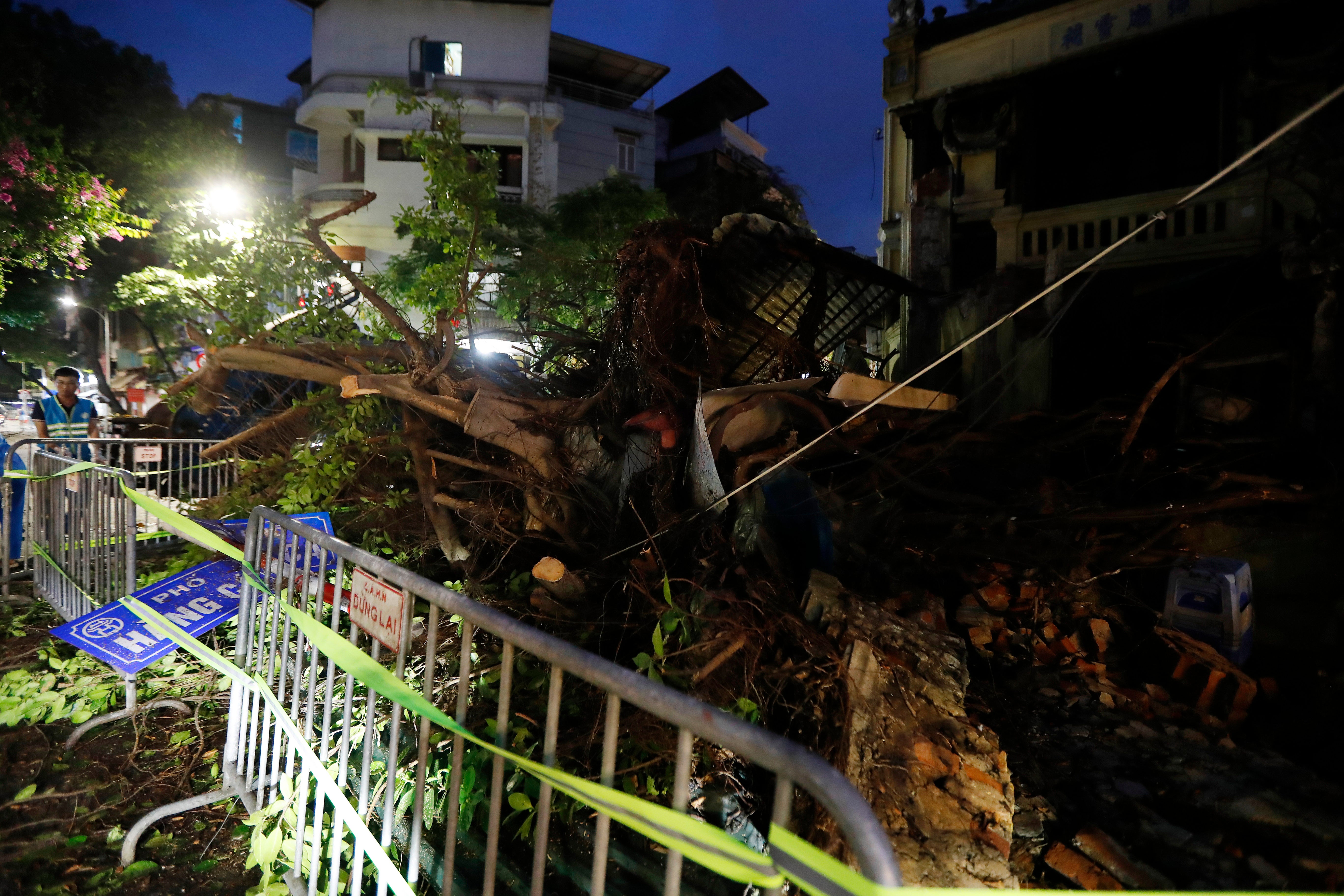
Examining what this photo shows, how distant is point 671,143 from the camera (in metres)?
28.9

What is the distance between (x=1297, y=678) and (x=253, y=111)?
1492 inches

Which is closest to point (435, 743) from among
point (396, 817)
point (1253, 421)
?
point (396, 817)

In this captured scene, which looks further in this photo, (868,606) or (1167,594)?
(1167,594)

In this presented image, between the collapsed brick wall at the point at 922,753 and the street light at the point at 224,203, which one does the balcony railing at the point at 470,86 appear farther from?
the collapsed brick wall at the point at 922,753

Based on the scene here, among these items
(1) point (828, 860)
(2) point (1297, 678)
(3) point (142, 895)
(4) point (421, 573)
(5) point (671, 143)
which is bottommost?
(3) point (142, 895)

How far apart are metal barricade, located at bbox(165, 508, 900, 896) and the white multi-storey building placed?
20975 mm

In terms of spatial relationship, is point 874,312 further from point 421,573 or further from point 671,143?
point 671,143

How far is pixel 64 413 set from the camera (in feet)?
24.5

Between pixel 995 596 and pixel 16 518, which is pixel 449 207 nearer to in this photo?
pixel 995 596

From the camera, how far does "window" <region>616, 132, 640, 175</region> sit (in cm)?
2555

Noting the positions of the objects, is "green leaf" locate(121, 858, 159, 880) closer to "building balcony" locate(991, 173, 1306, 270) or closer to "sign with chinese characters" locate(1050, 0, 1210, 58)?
"building balcony" locate(991, 173, 1306, 270)

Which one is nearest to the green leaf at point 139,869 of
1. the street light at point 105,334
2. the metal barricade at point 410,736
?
the metal barricade at point 410,736

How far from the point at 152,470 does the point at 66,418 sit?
98 cm

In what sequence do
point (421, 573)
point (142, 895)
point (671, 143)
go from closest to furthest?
point (142, 895), point (421, 573), point (671, 143)
